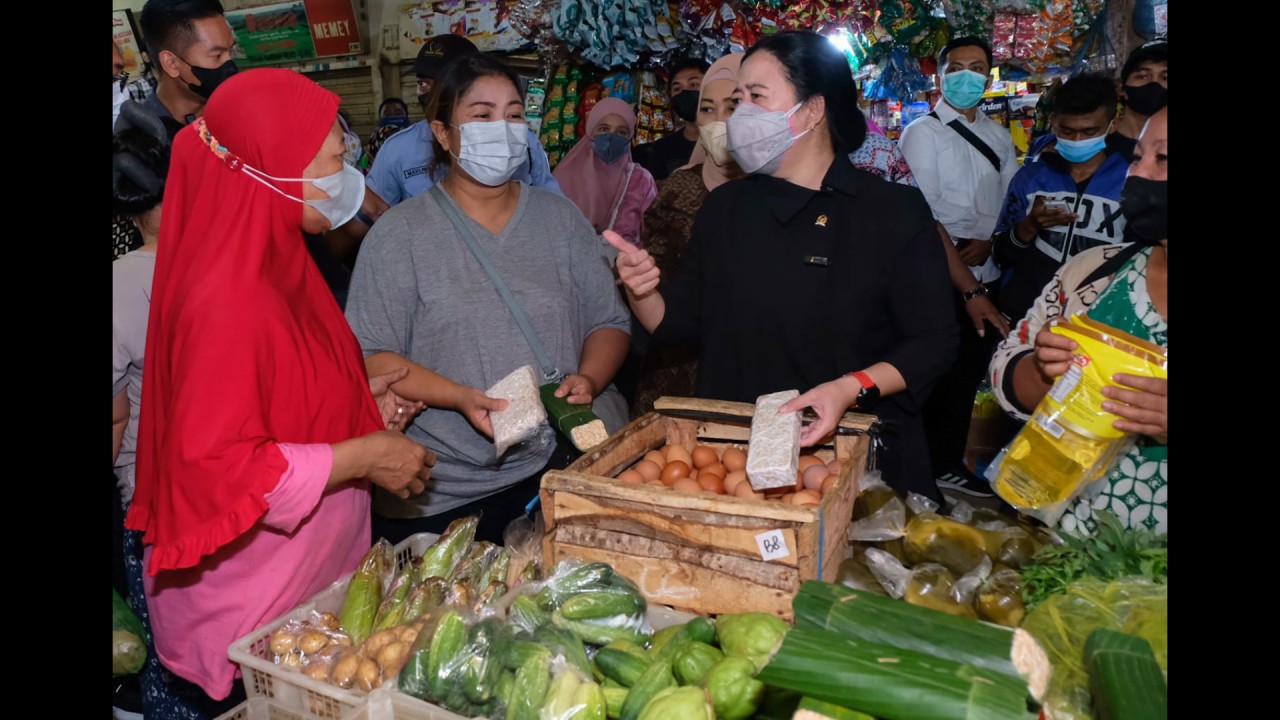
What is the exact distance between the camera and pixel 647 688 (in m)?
1.54

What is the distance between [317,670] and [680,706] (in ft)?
2.56

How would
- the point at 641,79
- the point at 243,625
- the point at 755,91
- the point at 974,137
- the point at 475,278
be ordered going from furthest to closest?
the point at 641,79, the point at 974,137, the point at 475,278, the point at 755,91, the point at 243,625

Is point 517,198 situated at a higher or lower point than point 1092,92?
lower

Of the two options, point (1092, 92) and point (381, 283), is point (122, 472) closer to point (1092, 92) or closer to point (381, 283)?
point (381, 283)

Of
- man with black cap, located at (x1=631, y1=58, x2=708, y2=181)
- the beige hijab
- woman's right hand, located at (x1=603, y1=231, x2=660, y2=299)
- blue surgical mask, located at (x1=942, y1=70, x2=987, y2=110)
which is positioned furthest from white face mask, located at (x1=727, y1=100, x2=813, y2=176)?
blue surgical mask, located at (x1=942, y1=70, x2=987, y2=110)

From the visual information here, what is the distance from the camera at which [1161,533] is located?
172 cm

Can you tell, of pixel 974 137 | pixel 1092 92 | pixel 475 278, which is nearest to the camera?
pixel 475 278

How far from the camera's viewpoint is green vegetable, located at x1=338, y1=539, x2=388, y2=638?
1946mm

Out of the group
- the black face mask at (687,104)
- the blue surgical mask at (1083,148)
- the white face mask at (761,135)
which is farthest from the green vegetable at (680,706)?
the black face mask at (687,104)

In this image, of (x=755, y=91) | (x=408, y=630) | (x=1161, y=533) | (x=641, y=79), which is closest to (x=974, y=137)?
(x=641, y=79)

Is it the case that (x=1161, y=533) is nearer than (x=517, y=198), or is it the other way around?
(x=1161, y=533)

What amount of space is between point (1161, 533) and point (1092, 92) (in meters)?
3.17

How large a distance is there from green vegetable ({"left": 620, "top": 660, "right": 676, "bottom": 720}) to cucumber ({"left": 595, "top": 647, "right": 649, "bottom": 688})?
0.05m

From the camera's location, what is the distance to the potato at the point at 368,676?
1.71 meters
